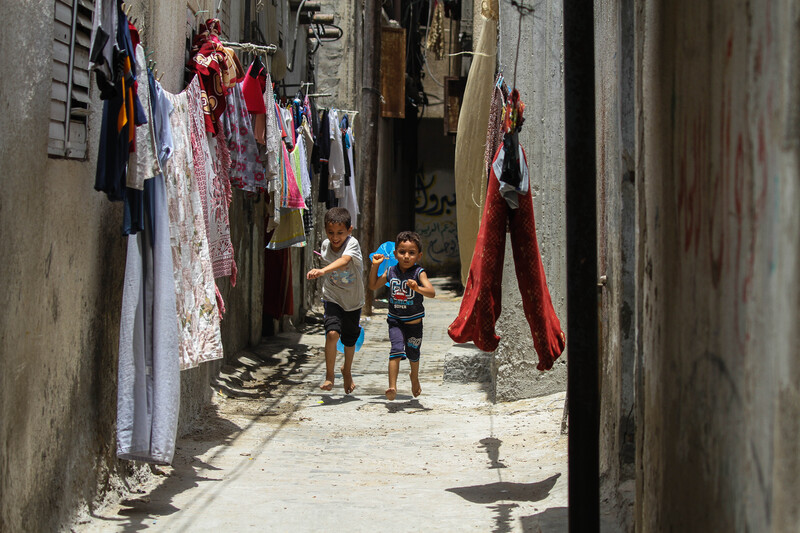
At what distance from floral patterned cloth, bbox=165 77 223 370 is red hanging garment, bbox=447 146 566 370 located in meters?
1.36

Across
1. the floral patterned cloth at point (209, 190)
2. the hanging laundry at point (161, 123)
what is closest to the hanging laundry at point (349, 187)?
the floral patterned cloth at point (209, 190)

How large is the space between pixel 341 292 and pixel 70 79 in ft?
13.2

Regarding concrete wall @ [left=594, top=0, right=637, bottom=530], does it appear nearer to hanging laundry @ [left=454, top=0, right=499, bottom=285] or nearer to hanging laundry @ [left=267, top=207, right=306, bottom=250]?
hanging laundry @ [left=454, top=0, right=499, bottom=285]

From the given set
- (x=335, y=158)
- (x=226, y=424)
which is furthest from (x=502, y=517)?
(x=335, y=158)

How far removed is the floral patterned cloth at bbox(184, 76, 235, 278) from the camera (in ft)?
17.4

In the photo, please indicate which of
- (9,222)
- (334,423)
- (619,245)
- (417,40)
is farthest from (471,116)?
(417,40)

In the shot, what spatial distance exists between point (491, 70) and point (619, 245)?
131 inches

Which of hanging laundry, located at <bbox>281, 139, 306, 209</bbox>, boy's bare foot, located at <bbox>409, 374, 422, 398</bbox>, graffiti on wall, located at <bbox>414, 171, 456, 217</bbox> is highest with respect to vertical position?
graffiti on wall, located at <bbox>414, 171, 456, 217</bbox>

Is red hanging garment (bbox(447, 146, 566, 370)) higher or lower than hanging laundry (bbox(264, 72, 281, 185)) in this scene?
→ lower

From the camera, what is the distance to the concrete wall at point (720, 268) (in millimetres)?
1558

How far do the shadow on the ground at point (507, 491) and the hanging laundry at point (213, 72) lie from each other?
2.84 metres

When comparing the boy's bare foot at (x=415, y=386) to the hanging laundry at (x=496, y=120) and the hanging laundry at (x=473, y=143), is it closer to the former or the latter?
the hanging laundry at (x=473, y=143)

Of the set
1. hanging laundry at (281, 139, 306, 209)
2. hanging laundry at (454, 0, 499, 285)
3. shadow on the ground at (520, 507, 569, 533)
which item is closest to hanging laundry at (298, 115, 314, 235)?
hanging laundry at (281, 139, 306, 209)

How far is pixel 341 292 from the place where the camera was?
7.60 meters
